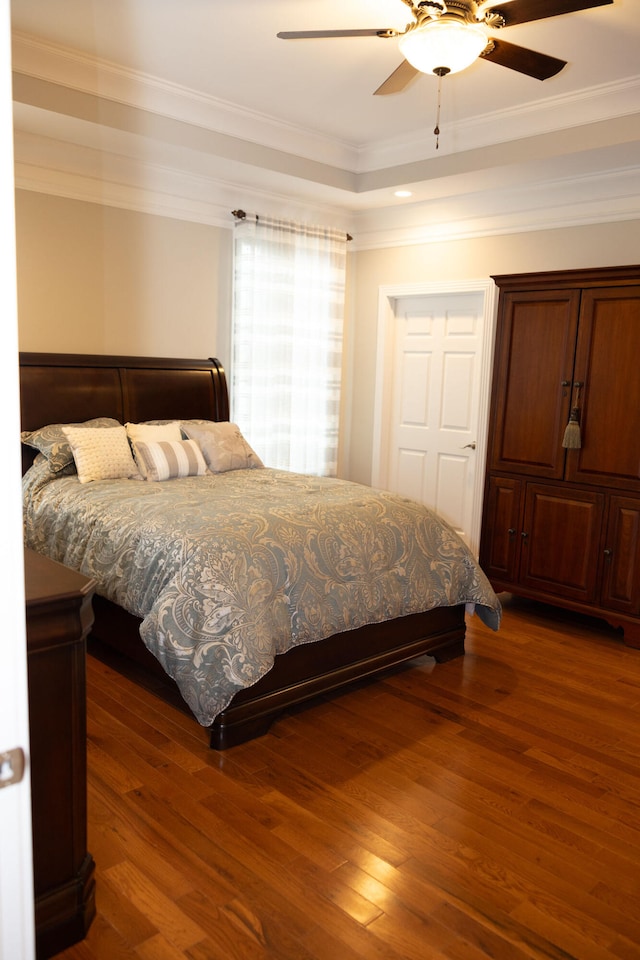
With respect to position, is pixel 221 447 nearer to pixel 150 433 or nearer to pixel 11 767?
pixel 150 433

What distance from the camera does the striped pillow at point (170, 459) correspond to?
13.2ft

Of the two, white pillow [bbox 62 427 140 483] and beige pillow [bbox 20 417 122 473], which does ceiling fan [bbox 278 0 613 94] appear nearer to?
white pillow [bbox 62 427 140 483]

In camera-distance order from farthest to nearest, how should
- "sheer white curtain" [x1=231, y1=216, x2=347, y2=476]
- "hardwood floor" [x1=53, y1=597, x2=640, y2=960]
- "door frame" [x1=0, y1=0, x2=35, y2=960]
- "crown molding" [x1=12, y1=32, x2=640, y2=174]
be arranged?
1. "sheer white curtain" [x1=231, y1=216, x2=347, y2=476]
2. "crown molding" [x1=12, y1=32, x2=640, y2=174]
3. "hardwood floor" [x1=53, y1=597, x2=640, y2=960]
4. "door frame" [x1=0, y1=0, x2=35, y2=960]

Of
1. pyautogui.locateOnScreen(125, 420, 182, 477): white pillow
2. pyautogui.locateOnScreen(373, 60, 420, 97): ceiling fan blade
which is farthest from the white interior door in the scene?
pyautogui.locateOnScreen(373, 60, 420, 97): ceiling fan blade

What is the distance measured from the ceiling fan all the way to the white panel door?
8.57 ft

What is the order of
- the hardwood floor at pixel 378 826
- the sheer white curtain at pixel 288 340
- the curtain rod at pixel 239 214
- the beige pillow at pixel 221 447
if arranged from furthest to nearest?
the sheer white curtain at pixel 288 340
the curtain rod at pixel 239 214
the beige pillow at pixel 221 447
the hardwood floor at pixel 378 826

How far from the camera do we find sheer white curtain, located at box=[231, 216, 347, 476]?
518cm

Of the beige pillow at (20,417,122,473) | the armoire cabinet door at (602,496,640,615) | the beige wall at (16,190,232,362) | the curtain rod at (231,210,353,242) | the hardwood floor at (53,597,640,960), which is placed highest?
the curtain rod at (231,210,353,242)

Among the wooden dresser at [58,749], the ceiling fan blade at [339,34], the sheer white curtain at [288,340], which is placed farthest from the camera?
the sheer white curtain at [288,340]

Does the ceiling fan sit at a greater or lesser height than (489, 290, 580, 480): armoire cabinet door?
greater

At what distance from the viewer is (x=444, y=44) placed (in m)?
2.55

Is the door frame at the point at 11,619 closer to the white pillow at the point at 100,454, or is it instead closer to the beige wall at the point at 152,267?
the white pillow at the point at 100,454

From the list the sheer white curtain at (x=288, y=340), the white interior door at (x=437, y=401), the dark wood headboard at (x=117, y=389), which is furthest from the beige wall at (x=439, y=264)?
the dark wood headboard at (x=117, y=389)

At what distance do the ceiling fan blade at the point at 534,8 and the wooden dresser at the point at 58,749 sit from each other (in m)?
2.33
